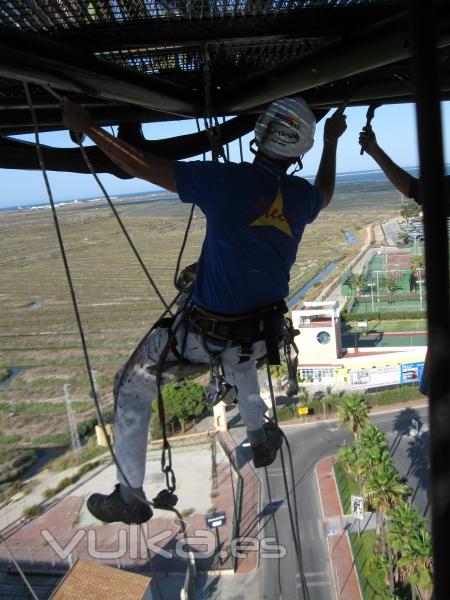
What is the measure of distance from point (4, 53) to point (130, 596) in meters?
10.9

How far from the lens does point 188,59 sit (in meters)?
2.90

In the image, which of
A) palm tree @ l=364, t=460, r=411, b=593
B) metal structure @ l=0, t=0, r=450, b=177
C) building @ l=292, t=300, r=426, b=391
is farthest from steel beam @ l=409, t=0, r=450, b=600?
building @ l=292, t=300, r=426, b=391

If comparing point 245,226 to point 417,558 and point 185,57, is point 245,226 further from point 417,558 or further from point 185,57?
point 417,558

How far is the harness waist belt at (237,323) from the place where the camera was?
2445mm

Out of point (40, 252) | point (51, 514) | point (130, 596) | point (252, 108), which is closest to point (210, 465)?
point (51, 514)

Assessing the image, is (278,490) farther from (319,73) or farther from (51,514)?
(319,73)

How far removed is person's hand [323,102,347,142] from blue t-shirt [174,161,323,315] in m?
0.51

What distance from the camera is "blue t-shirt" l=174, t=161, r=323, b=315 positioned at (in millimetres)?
2162

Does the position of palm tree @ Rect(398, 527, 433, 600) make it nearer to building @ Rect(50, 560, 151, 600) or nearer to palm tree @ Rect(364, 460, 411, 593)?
palm tree @ Rect(364, 460, 411, 593)

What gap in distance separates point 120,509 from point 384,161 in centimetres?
239

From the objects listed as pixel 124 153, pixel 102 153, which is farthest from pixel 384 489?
pixel 124 153

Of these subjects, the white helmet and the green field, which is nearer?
the white helmet

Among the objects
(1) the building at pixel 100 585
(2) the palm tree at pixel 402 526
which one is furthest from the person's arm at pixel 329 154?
(1) the building at pixel 100 585

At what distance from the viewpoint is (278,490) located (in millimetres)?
15812
